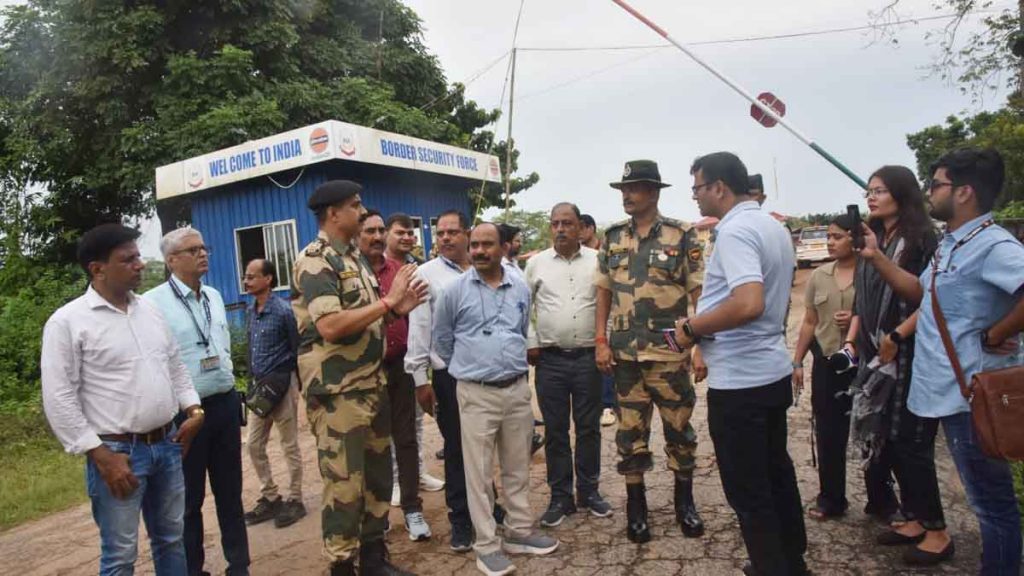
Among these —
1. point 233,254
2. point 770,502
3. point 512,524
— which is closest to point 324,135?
point 233,254

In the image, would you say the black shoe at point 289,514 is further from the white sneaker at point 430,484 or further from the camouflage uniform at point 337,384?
the camouflage uniform at point 337,384

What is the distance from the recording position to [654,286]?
3693mm

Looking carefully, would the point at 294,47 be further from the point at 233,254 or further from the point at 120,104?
the point at 233,254

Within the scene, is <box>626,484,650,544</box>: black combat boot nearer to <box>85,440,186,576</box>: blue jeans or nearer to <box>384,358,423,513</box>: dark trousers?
<box>384,358,423,513</box>: dark trousers

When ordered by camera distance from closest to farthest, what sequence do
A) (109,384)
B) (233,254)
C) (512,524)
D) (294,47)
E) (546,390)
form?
(109,384), (512,524), (546,390), (233,254), (294,47)

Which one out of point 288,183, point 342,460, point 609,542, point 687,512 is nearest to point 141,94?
point 288,183

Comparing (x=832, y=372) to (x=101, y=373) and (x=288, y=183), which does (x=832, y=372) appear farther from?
(x=288, y=183)

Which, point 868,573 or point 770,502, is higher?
point 770,502

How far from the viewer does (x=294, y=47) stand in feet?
55.3

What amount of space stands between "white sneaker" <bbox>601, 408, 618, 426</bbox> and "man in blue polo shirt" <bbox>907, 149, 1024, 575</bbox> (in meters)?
3.50

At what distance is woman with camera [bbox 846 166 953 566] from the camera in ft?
10.00

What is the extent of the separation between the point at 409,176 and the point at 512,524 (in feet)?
30.2

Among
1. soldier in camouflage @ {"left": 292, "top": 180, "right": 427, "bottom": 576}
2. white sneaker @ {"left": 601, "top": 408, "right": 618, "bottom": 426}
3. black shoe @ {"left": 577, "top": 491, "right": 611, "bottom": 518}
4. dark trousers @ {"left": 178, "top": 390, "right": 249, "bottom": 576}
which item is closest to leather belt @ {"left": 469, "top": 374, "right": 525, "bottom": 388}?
soldier in camouflage @ {"left": 292, "top": 180, "right": 427, "bottom": 576}

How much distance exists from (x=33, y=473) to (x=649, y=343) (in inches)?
245
